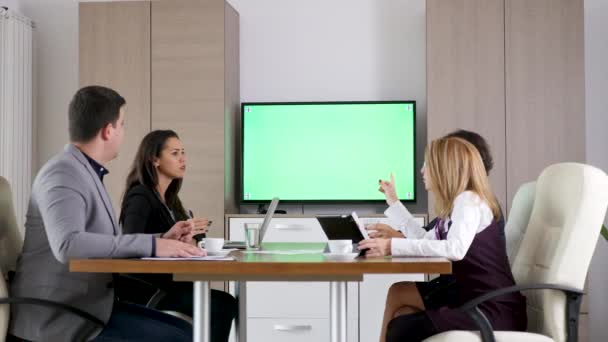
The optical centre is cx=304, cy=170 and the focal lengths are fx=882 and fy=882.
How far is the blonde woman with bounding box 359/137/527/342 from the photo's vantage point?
112 inches

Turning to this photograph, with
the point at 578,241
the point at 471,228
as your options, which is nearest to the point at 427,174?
the point at 471,228

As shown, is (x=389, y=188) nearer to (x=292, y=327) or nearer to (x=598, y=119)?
(x=292, y=327)

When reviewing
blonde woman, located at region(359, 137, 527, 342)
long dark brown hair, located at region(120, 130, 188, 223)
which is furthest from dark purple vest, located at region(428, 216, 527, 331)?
long dark brown hair, located at region(120, 130, 188, 223)

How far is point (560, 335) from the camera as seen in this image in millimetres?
2951

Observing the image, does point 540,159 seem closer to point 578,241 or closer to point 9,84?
point 578,241

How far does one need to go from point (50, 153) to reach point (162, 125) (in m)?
1.08

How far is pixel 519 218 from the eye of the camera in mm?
3613

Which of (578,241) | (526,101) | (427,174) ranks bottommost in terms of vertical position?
(578,241)

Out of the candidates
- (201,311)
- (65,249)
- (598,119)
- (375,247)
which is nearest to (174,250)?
(201,311)

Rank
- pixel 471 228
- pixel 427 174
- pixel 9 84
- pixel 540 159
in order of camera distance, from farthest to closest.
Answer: pixel 9 84
pixel 540 159
pixel 427 174
pixel 471 228

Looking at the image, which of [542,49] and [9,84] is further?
[9,84]

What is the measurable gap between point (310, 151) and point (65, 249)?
3.25 m

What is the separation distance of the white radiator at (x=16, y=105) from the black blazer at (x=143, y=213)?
2357mm

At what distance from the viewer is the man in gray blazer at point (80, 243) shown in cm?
263
